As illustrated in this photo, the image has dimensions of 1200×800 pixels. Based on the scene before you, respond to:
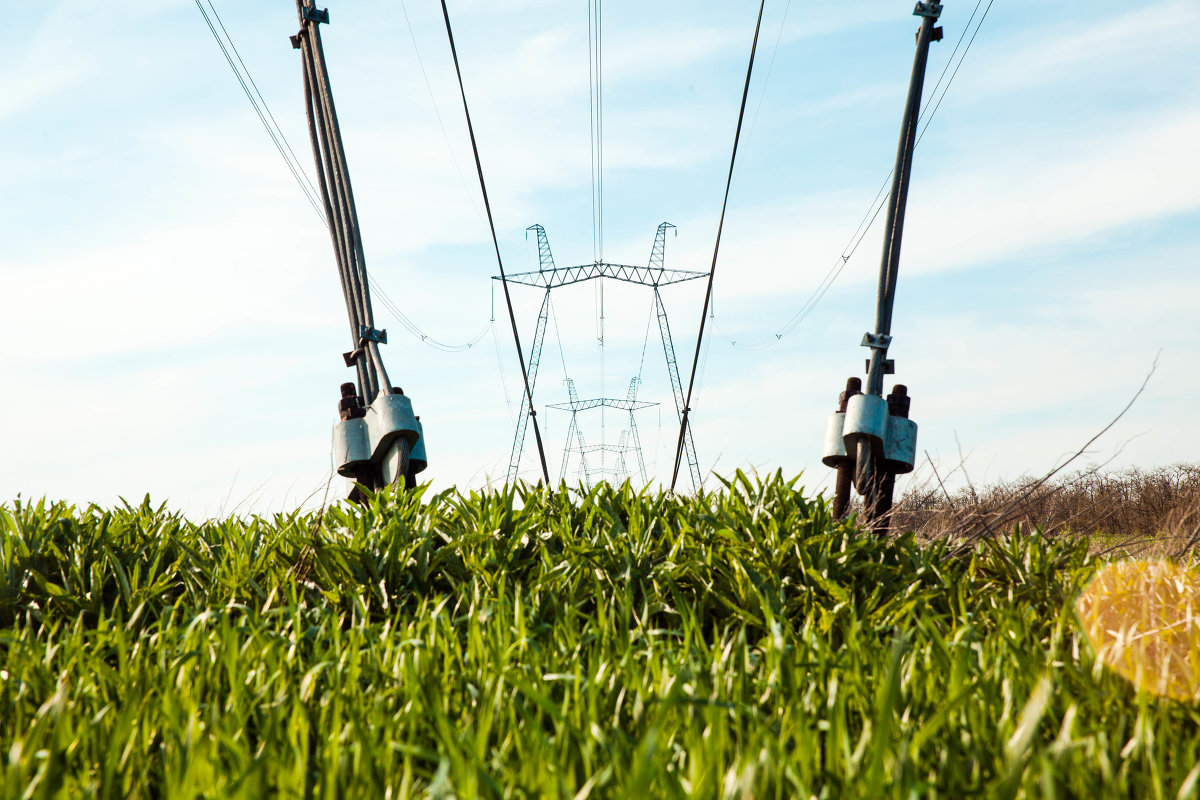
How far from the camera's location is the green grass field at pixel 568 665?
2.02 meters

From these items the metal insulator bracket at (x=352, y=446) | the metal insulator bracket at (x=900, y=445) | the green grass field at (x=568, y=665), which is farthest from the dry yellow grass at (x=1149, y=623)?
the metal insulator bracket at (x=352, y=446)

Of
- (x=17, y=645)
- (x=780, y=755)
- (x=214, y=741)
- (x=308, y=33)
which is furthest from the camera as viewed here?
(x=308, y=33)

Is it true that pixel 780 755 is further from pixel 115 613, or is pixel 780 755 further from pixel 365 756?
pixel 115 613

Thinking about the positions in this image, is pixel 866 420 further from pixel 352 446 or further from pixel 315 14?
pixel 315 14

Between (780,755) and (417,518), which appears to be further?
(417,518)

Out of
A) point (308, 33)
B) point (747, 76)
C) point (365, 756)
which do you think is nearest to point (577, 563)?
point (365, 756)

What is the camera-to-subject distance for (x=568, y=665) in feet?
9.44

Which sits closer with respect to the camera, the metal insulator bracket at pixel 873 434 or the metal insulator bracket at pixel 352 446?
the metal insulator bracket at pixel 873 434

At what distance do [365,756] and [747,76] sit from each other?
5252mm

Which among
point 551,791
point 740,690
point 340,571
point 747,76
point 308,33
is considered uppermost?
point 308,33

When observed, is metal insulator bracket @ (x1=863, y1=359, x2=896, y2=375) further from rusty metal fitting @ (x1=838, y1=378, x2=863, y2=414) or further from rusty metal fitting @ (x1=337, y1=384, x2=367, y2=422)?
rusty metal fitting @ (x1=337, y1=384, x2=367, y2=422)

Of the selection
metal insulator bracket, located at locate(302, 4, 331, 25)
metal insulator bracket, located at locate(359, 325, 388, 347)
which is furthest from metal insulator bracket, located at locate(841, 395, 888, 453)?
metal insulator bracket, located at locate(302, 4, 331, 25)

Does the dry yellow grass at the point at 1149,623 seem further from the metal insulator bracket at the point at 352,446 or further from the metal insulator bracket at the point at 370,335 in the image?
the metal insulator bracket at the point at 370,335

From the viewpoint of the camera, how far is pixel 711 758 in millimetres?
1950
